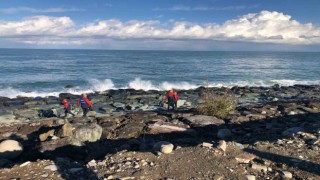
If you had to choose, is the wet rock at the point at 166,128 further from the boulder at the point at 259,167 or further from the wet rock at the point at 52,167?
the wet rock at the point at 52,167

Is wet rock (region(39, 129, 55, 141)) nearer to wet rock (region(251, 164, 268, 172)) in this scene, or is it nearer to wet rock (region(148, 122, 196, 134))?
wet rock (region(148, 122, 196, 134))

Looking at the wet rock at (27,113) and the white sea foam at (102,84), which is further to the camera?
the white sea foam at (102,84)

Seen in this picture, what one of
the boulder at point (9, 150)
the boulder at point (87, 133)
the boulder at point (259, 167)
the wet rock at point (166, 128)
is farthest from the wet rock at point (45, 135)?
the boulder at point (259, 167)

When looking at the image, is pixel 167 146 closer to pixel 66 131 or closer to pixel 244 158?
pixel 244 158

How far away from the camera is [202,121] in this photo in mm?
17094

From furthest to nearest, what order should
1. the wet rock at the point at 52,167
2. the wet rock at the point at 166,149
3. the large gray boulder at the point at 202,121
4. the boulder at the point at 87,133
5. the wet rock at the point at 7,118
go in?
the wet rock at the point at 7,118
the large gray boulder at the point at 202,121
the boulder at the point at 87,133
the wet rock at the point at 166,149
the wet rock at the point at 52,167

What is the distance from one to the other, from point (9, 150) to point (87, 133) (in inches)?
117

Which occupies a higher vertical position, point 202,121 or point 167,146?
point 167,146

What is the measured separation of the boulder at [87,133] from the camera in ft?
45.0

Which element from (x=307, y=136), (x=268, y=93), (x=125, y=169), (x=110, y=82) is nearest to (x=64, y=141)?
(x=125, y=169)

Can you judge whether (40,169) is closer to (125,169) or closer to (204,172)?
(125,169)

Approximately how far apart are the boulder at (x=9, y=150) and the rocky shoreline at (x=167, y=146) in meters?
0.03

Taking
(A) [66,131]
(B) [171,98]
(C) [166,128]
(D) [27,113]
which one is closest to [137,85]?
(D) [27,113]

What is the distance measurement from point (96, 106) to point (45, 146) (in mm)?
13233
